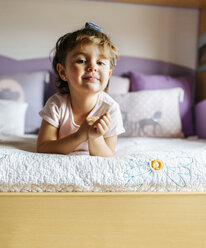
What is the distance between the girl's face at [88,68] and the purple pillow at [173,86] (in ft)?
3.02

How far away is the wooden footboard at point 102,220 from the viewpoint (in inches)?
27.4

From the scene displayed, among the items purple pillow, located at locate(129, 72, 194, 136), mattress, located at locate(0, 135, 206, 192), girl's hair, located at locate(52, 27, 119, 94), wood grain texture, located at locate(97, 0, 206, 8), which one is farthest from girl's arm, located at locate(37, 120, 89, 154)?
wood grain texture, located at locate(97, 0, 206, 8)

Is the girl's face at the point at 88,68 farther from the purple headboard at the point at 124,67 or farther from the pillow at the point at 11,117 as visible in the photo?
Answer: the purple headboard at the point at 124,67

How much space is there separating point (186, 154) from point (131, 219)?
264 millimetres

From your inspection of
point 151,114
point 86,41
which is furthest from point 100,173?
point 151,114

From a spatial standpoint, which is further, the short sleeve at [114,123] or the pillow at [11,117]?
the pillow at [11,117]

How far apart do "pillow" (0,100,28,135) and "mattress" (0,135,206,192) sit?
0.81 m

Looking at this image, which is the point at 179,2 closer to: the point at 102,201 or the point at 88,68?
the point at 88,68

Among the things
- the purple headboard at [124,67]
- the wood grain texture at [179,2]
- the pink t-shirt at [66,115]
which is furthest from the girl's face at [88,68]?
the wood grain texture at [179,2]

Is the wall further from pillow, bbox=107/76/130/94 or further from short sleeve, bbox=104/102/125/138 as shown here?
short sleeve, bbox=104/102/125/138

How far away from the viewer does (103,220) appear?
2.36ft

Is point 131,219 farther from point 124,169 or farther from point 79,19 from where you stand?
point 79,19

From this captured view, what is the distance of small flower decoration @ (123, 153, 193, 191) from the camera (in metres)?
0.75

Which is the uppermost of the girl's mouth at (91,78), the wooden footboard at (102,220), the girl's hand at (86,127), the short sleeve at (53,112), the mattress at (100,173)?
the girl's mouth at (91,78)
